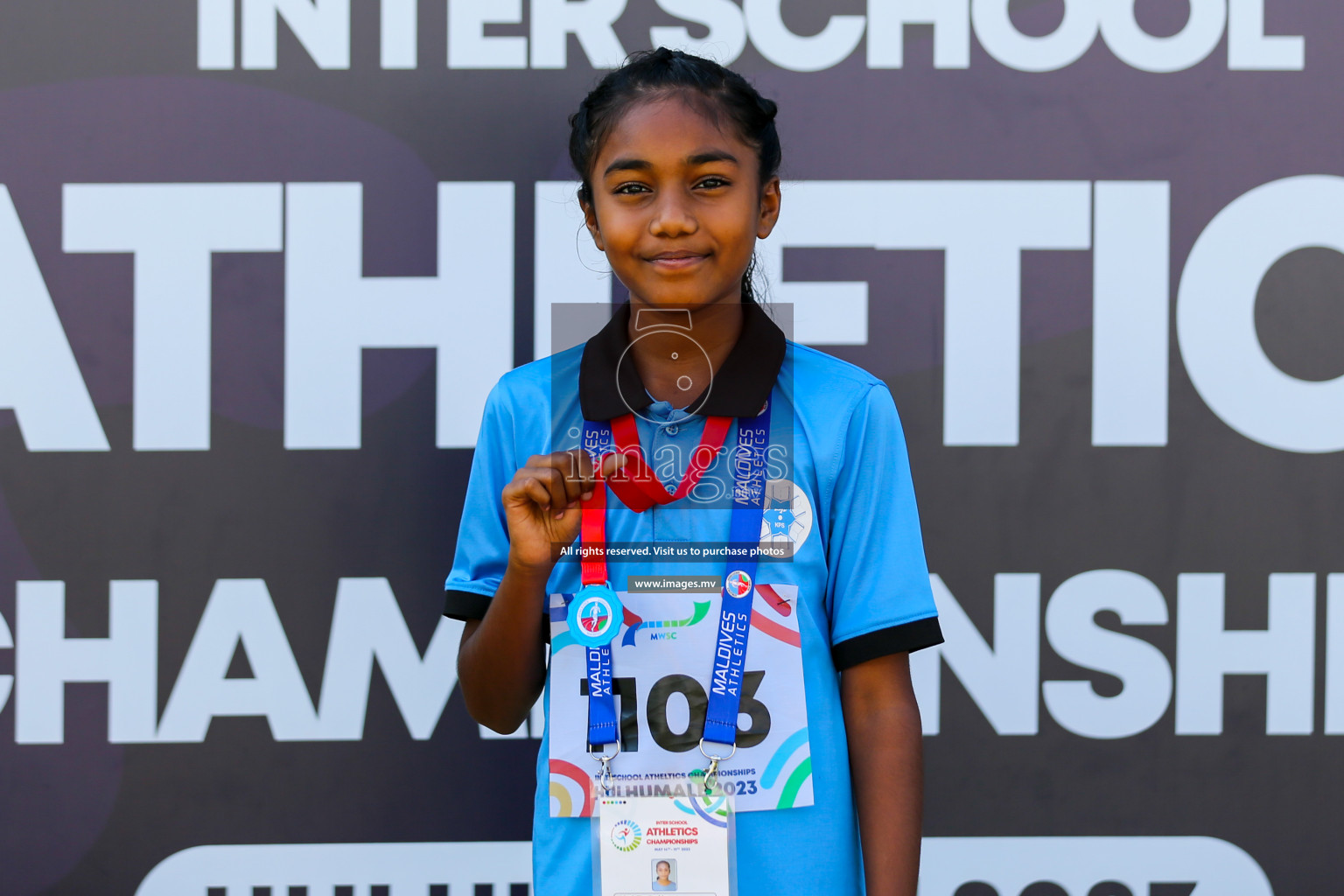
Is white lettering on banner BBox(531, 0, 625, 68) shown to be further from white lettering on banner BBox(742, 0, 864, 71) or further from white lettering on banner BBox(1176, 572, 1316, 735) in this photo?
white lettering on banner BBox(1176, 572, 1316, 735)

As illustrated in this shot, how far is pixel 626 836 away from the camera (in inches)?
46.2

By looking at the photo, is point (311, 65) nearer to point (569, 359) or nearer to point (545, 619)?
point (569, 359)

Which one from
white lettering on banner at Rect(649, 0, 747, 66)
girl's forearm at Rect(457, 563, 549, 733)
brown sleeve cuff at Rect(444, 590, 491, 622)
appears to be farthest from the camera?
white lettering on banner at Rect(649, 0, 747, 66)

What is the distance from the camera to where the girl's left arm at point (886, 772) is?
3.92ft

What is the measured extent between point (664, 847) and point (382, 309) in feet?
4.24

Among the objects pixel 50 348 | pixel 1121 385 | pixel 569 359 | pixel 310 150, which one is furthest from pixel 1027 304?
pixel 50 348

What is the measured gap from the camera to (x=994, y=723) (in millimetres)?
2059

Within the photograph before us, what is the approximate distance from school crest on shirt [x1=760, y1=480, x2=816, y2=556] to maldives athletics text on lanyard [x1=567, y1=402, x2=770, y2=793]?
12mm

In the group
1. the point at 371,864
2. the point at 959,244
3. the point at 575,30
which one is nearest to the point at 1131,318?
the point at 959,244

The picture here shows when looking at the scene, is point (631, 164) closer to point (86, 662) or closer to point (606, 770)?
point (606, 770)

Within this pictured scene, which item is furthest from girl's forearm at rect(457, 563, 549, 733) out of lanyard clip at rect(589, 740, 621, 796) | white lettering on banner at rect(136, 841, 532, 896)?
white lettering on banner at rect(136, 841, 532, 896)

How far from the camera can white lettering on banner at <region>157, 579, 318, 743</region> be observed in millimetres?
2041

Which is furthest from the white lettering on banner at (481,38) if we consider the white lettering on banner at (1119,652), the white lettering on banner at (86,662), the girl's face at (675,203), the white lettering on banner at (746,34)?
the white lettering on banner at (1119,652)

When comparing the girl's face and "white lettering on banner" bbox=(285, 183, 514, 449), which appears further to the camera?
"white lettering on banner" bbox=(285, 183, 514, 449)
